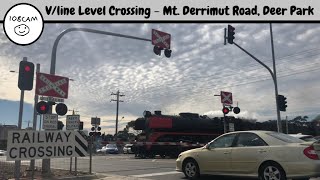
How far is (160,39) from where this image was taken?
60.0 feet

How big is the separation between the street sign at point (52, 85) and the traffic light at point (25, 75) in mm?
2231

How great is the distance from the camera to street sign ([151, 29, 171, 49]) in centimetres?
1803

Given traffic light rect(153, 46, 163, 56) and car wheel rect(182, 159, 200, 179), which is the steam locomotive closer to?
traffic light rect(153, 46, 163, 56)

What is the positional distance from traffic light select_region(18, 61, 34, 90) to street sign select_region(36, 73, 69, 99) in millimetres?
2231

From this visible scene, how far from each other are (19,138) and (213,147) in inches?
208

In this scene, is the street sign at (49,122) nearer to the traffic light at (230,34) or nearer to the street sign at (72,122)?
the street sign at (72,122)

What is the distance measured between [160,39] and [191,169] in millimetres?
7862

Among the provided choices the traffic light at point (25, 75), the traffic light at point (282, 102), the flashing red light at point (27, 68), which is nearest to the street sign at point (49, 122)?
the traffic light at point (25, 75)

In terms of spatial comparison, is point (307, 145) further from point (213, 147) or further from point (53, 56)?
point (53, 56)

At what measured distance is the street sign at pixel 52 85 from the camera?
41.0ft

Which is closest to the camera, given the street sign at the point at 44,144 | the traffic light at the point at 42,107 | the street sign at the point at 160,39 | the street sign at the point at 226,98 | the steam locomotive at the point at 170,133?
the street sign at the point at 44,144

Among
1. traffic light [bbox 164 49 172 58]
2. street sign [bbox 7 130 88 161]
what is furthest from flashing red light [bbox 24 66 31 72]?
traffic light [bbox 164 49 172 58]

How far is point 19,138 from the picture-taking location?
9.71m

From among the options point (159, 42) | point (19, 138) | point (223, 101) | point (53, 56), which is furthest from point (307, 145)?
point (223, 101)
